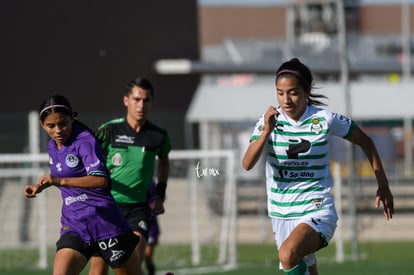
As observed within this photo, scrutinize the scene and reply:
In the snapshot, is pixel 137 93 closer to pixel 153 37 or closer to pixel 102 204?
pixel 102 204

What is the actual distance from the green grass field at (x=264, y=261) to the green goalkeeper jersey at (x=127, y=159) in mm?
5778

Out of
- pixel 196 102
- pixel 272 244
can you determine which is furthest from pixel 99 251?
pixel 196 102

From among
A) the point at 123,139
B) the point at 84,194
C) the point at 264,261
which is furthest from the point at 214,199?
the point at 84,194

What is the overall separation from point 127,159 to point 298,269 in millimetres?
3044

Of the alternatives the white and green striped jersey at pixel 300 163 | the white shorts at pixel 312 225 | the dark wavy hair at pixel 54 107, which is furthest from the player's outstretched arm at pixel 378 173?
the dark wavy hair at pixel 54 107

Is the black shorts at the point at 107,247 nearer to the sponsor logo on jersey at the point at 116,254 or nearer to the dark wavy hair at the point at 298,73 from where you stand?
the sponsor logo on jersey at the point at 116,254

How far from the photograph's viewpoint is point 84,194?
9.80m

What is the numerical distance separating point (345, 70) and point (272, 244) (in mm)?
6656

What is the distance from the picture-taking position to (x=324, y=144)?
978cm

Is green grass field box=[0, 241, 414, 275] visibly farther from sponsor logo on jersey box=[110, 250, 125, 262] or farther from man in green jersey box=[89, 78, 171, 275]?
sponsor logo on jersey box=[110, 250, 125, 262]

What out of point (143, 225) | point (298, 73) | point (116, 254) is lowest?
point (116, 254)

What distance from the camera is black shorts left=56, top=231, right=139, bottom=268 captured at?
387 inches

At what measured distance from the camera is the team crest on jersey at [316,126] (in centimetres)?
973

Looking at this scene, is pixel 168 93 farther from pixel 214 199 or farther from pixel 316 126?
pixel 316 126
